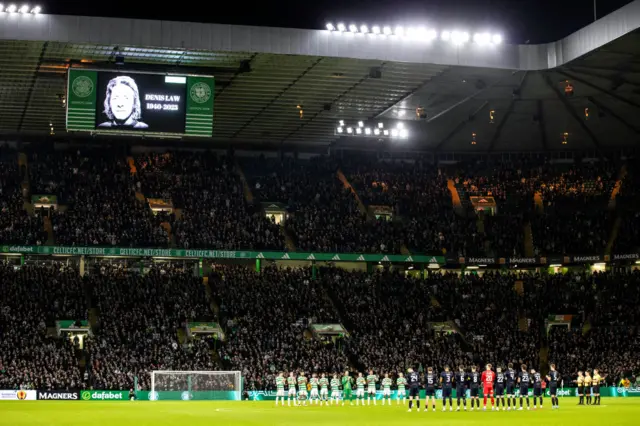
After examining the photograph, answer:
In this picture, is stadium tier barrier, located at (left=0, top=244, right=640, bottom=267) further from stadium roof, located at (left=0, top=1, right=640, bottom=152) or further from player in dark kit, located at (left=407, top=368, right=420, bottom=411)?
player in dark kit, located at (left=407, top=368, right=420, bottom=411)

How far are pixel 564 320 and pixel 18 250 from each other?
37536 mm

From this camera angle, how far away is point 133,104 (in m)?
42.5

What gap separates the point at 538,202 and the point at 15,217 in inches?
1560

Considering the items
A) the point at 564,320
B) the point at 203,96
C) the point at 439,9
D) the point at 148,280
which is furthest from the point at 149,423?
the point at 564,320

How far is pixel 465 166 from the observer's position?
3066 inches

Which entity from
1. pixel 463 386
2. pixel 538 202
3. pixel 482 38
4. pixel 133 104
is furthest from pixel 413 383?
pixel 538 202

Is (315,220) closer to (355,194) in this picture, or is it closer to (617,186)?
(355,194)

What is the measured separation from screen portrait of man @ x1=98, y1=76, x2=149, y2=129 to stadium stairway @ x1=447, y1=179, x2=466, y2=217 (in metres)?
38.2

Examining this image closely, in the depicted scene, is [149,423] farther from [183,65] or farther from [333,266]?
[333,266]

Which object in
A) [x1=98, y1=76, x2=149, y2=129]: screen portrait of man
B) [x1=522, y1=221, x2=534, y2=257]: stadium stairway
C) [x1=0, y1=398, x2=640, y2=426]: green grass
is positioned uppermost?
[x1=98, y1=76, x2=149, y2=129]: screen portrait of man

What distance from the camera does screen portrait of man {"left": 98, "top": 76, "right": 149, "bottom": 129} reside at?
4225cm

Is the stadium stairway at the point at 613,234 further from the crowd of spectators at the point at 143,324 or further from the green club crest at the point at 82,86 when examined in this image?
the green club crest at the point at 82,86

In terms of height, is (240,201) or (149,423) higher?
(240,201)

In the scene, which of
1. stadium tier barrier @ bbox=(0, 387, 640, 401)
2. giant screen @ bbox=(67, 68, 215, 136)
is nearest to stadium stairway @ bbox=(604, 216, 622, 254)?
stadium tier barrier @ bbox=(0, 387, 640, 401)
